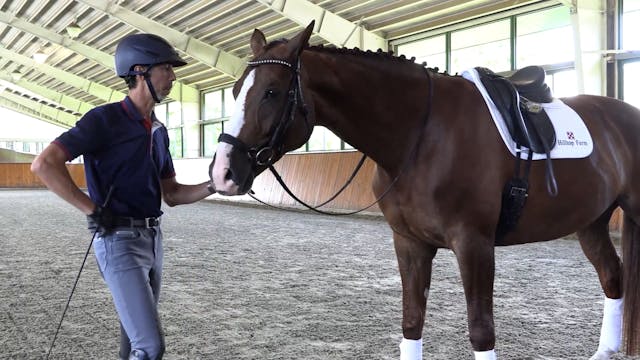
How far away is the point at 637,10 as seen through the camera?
8742 millimetres

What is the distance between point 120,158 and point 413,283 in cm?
135

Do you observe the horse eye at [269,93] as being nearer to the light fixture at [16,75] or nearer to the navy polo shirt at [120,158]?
the navy polo shirt at [120,158]

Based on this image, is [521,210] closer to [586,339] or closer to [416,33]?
[586,339]

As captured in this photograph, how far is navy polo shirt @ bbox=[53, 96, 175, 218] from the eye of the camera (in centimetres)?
192

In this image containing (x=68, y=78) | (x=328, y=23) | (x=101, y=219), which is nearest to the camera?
(x=101, y=219)

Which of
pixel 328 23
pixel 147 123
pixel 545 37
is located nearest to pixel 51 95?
pixel 328 23

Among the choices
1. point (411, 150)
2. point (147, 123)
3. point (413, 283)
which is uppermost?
point (147, 123)

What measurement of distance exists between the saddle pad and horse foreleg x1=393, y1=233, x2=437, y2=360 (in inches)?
23.4

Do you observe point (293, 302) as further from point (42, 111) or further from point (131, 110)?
point (42, 111)

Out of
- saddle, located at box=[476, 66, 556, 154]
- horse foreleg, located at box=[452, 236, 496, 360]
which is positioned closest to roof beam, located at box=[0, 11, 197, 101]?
saddle, located at box=[476, 66, 556, 154]

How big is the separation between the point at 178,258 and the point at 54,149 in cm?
447

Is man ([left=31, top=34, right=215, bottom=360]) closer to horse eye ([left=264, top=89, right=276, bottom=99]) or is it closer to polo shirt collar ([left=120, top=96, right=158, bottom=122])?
polo shirt collar ([left=120, top=96, right=158, bottom=122])

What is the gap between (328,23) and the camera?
12891 mm

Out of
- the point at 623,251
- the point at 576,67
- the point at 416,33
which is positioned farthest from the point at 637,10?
the point at 623,251
